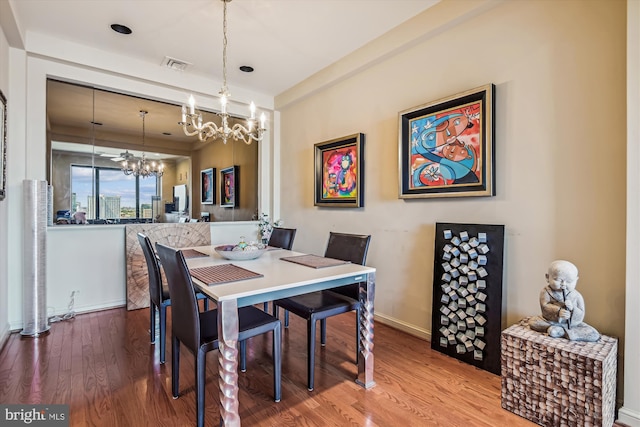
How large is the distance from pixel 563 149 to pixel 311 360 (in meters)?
2.05

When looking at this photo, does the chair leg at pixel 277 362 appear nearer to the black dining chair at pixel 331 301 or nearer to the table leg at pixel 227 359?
the black dining chair at pixel 331 301

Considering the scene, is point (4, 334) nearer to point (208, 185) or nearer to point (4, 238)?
point (4, 238)

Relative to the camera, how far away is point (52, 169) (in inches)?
130

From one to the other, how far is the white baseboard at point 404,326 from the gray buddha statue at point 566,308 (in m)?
1.14

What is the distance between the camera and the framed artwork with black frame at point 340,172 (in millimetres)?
3454

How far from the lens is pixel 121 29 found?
2.96 metres

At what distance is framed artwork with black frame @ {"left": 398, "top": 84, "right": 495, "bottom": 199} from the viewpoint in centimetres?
238

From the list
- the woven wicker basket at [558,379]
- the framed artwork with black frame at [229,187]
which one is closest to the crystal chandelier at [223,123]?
the framed artwork with black frame at [229,187]

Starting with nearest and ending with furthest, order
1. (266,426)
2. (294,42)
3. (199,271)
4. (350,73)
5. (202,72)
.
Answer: (266,426), (199,271), (294,42), (350,73), (202,72)

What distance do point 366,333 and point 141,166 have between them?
3.30 metres

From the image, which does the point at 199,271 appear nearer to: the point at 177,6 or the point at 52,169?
the point at 177,6

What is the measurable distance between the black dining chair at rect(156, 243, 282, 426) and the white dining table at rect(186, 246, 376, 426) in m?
0.11

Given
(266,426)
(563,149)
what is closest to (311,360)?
(266,426)

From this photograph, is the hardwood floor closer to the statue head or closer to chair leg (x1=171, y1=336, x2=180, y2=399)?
chair leg (x1=171, y1=336, x2=180, y2=399)
